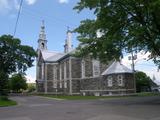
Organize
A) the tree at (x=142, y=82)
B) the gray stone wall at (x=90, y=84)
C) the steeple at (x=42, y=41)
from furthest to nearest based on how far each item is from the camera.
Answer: the steeple at (x=42, y=41) → the tree at (x=142, y=82) → the gray stone wall at (x=90, y=84)

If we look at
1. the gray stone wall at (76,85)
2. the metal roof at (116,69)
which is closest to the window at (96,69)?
the metal roof at (116,69)

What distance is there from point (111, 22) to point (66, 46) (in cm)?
5561

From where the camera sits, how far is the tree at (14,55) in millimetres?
72312

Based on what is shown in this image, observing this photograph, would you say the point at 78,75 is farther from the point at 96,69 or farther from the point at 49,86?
the point at 49,86

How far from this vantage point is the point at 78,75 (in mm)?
61906

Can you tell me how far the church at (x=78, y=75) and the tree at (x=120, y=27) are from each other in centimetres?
886

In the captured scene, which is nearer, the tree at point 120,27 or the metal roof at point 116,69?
the tree at point 120,27

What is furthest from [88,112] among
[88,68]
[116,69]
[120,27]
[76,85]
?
[76,85]

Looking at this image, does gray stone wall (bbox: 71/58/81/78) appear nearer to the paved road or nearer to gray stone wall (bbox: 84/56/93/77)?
gray stone wall (bbox: 84/56/93/77)

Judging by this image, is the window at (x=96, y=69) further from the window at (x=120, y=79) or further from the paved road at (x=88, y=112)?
the paved road at (x=88, y=112)

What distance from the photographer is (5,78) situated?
143ft

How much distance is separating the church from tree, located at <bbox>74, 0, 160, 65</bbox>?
8858 millimetres

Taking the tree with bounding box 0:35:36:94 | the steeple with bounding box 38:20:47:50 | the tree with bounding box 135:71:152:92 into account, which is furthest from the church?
the tree with bounding box 135:71:152:92

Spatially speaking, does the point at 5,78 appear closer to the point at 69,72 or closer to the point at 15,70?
the point at 69,72
